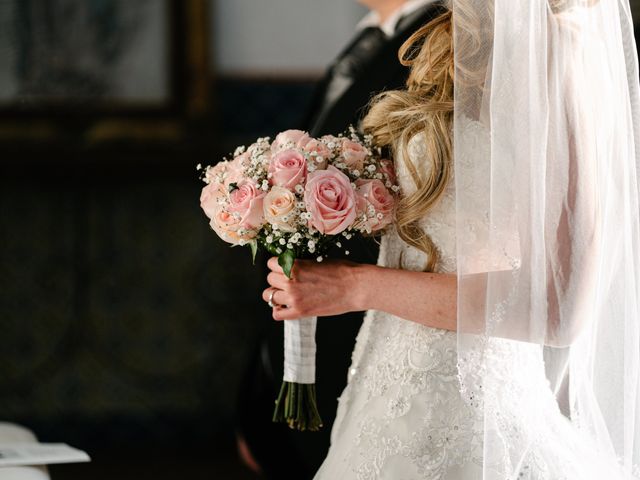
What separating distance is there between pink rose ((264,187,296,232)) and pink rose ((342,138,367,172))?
0.16m

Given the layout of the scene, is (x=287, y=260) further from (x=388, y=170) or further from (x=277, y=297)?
(x=388, y=170)

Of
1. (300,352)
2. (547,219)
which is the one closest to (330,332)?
(300,352)

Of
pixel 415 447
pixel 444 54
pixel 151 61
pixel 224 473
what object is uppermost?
pixel 151 61

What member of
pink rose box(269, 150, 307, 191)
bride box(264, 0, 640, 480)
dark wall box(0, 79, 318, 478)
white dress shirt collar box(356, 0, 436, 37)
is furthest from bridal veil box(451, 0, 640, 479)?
dark wall box(0, 79, 318, 478)

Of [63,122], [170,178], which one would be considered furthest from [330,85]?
[63,122]

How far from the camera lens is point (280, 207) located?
1.71 m

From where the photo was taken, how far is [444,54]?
1869 millimetres

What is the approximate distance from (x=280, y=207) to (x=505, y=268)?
0.42m

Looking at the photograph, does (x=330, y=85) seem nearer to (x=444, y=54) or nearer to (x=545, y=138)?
(x=444, y=54)

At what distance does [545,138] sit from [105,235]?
300cm

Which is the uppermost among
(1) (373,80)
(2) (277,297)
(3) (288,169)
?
(1) (373,80)

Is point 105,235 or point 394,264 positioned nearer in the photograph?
point 394,264

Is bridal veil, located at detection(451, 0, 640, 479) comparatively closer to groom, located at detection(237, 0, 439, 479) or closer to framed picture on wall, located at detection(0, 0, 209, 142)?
groom, located at detection(237, 0, 439, 479)

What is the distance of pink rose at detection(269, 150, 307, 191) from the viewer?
1741 millimetres
